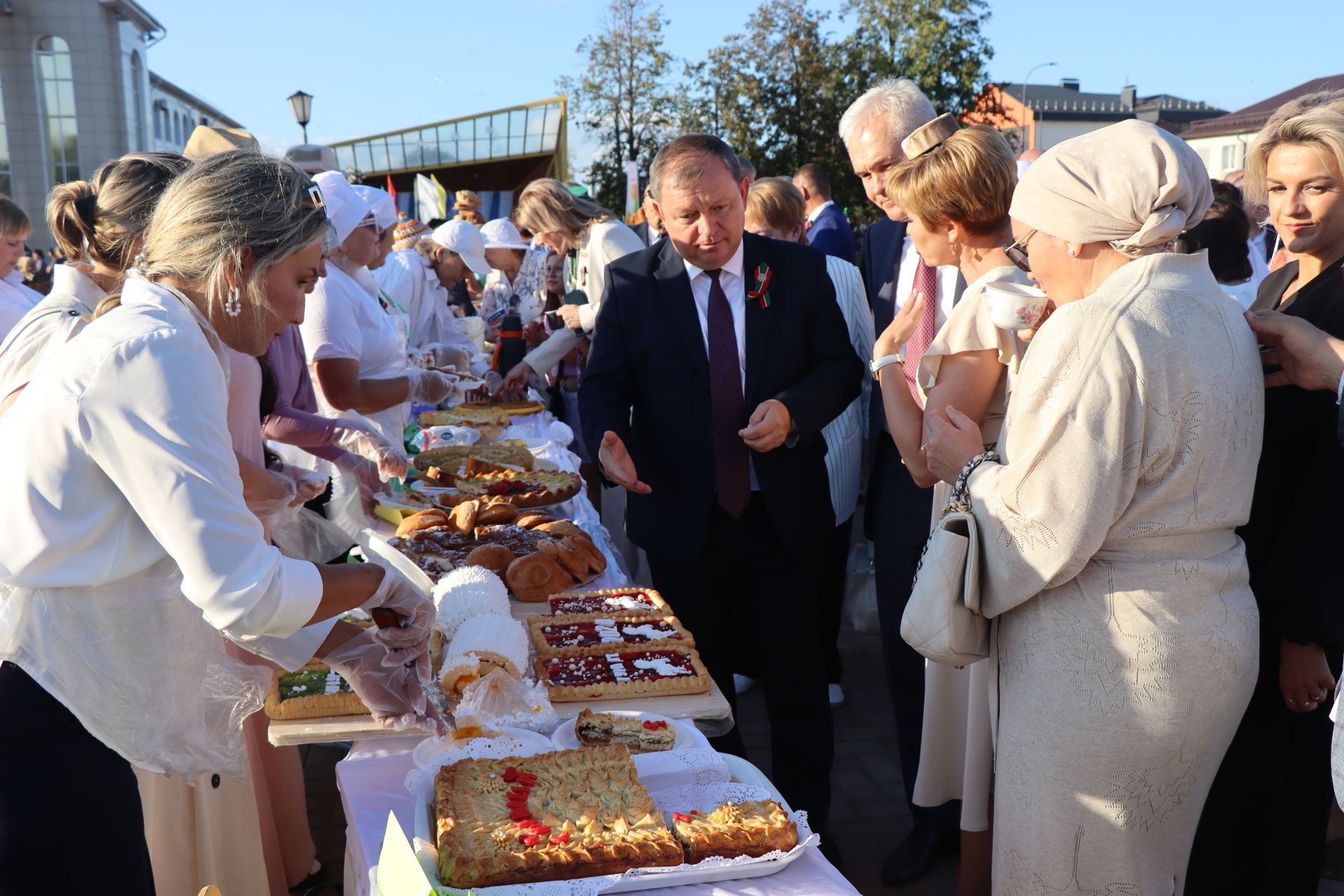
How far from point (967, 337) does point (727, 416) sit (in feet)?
2.96

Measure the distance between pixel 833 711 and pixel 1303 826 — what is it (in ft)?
7.56

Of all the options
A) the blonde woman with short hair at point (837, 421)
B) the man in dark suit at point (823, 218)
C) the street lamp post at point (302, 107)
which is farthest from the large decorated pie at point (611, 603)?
the street lamp post at point (302, 107)

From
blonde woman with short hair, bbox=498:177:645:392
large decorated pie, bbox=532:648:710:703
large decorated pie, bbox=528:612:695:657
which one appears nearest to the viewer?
large decorated pie, bbox=532:648:710:703

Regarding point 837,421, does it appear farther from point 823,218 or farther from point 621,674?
point 823,218

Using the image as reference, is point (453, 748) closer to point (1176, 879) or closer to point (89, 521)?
point (89, 521)

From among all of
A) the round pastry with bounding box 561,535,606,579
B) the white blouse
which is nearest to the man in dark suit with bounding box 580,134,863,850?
the round pastry with bounding box 561,535,606,579

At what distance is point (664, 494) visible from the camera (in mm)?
3031

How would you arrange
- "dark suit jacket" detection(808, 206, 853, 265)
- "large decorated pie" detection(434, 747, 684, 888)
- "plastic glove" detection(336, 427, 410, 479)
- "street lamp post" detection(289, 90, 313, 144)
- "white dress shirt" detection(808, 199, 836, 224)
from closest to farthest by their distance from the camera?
"large decorated pie" detection(434, 747, 684, 888), "plastic glove" detection(336, 427, 410, 479), "dark suit jacket" detection(808, 206, 853, 265), "white dress shirt" detection(808, 199, 836, 224), "street lamp post" detection(289, 90, 313, 144)

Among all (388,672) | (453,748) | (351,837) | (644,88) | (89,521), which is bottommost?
(351,837)

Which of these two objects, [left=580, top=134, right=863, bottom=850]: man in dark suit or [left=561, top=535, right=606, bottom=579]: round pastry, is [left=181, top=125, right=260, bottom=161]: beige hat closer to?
[left=580, top=134, right=863, bottom=850]: man in dark suit

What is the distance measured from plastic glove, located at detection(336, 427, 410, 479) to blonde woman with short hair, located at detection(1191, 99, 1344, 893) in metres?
2.44

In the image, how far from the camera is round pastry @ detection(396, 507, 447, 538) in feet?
10.6

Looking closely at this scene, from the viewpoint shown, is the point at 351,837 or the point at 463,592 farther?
the point at 463,592

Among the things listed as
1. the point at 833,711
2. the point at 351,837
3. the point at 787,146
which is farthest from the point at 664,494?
the point at 787,146
